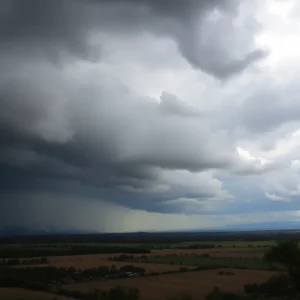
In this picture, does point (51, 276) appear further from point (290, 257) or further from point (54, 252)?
point (54, 252)

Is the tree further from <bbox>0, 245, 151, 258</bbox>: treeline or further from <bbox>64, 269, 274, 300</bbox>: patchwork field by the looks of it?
<bbox>0, 245, 151, 258</bbox>: treeline

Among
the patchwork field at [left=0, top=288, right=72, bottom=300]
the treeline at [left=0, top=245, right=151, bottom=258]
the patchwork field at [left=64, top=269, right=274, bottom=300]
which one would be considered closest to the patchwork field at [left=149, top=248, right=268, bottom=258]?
the treeline at [left=0, top=245, right=151, bottom=258]

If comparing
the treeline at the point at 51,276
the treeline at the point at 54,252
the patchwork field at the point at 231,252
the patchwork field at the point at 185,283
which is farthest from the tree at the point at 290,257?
the treeline at the point at 54,252

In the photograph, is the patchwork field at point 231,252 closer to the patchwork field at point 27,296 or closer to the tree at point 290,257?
the tree at point 290,257

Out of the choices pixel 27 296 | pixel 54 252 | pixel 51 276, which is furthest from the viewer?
pixel 54 252

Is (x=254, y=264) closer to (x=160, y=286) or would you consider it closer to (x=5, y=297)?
(x=160, y=286)

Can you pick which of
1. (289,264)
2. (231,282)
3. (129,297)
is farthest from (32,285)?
(289,264)

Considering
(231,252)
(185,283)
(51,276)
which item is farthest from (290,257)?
(231,252)
